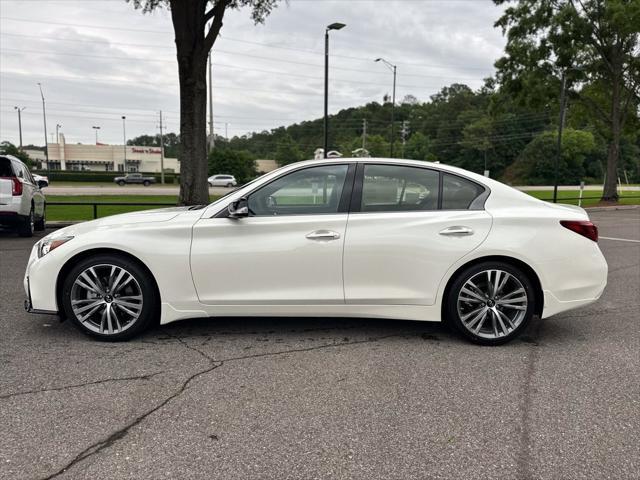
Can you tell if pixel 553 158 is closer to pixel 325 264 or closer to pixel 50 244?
pixel 325 264

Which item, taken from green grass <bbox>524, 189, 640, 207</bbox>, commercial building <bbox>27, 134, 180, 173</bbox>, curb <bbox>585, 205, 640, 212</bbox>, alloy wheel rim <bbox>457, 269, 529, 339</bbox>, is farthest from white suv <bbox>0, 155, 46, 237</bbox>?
commercial building <bbox>27, 134, 180, 173</bbox>

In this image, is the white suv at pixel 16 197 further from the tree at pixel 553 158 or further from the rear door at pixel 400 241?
the tree at pixel 553 158

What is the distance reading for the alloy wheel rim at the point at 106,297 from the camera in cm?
438

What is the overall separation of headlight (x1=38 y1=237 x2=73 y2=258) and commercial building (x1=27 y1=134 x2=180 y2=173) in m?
97.1

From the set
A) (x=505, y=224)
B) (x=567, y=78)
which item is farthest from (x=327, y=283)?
(x=567, y=78)

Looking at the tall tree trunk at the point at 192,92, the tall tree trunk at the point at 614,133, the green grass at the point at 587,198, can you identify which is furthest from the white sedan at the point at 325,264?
the tall tree trunk at the point at 614,133

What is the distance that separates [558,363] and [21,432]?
3752 millimetres

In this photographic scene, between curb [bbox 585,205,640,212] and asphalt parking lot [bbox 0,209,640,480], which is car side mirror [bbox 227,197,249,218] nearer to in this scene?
asphalt parking lot [bbox 0,209,640,480]

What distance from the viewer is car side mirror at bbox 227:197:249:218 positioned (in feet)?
14.3

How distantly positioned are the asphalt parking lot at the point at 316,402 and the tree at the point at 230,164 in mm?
55419

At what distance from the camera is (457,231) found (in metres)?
4.42

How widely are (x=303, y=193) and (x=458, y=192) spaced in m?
1.36

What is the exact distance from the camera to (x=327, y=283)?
4.43m

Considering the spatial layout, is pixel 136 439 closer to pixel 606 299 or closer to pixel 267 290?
pixel 267 290
